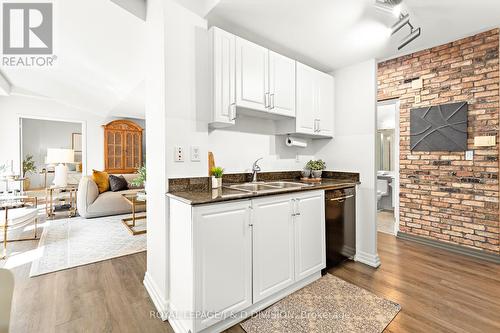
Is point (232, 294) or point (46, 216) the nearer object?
point (232, 294)

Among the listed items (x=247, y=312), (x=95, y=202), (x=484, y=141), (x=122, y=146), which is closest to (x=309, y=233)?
(x=247, y=312)

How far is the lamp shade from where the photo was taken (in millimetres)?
5120

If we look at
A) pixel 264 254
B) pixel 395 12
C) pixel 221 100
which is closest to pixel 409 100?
pixel 395 12

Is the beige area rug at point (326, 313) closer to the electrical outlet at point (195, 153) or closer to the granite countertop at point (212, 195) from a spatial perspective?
the granite countertop at point (212, 195)

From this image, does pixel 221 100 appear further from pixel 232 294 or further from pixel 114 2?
pixel 232 294

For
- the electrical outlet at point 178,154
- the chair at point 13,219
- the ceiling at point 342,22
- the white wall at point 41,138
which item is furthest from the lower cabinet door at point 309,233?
the white wall at point 41,138

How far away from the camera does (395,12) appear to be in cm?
176

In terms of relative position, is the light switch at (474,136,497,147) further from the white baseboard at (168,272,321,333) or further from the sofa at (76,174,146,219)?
the sofa at (76,174,146,219)

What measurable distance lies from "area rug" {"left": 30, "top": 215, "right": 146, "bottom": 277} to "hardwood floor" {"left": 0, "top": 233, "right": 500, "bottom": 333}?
16cm

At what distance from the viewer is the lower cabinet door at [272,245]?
5.64 feet

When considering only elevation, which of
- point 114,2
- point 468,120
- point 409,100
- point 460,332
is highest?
point 114,2

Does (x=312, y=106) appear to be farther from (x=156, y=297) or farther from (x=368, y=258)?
(x=156, y=297)

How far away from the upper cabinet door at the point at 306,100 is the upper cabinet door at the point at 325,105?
10 centimetres

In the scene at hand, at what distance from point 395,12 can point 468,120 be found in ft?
6.31
